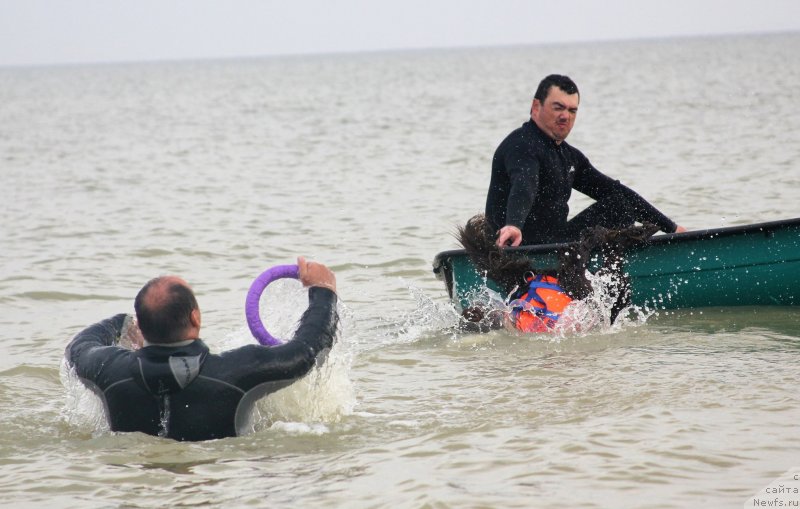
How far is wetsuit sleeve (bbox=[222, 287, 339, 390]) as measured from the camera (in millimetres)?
5609

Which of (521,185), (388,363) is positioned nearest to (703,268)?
(521,185)

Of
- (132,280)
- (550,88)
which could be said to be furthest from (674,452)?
(132,280)

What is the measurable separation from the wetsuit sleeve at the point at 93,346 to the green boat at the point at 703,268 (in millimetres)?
3011

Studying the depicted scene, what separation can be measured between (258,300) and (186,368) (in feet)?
1.99

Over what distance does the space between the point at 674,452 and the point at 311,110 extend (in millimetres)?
45447

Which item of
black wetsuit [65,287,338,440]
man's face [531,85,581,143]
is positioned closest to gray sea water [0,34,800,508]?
black wetsuit [65,287,338,440]

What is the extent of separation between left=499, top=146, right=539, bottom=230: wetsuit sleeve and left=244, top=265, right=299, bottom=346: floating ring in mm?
2646

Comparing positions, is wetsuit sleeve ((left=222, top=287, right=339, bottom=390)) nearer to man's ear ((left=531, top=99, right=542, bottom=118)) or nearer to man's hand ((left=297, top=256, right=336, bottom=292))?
man's hand ((left=297, top=256, right=336, bottom=292))

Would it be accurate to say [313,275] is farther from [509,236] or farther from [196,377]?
[509,236]

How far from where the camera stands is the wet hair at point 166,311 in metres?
5.45

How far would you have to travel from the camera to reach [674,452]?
5.60 meters

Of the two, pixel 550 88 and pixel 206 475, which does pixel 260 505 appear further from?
pixel 550 88

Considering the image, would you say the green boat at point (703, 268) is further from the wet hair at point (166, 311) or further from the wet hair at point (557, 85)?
the wet hair at point (166, 311)

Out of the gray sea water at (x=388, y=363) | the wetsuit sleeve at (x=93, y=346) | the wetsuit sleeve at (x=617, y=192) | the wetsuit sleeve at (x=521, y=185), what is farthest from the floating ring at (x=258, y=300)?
the wetsuit sleeve at (x=617, y=192)
